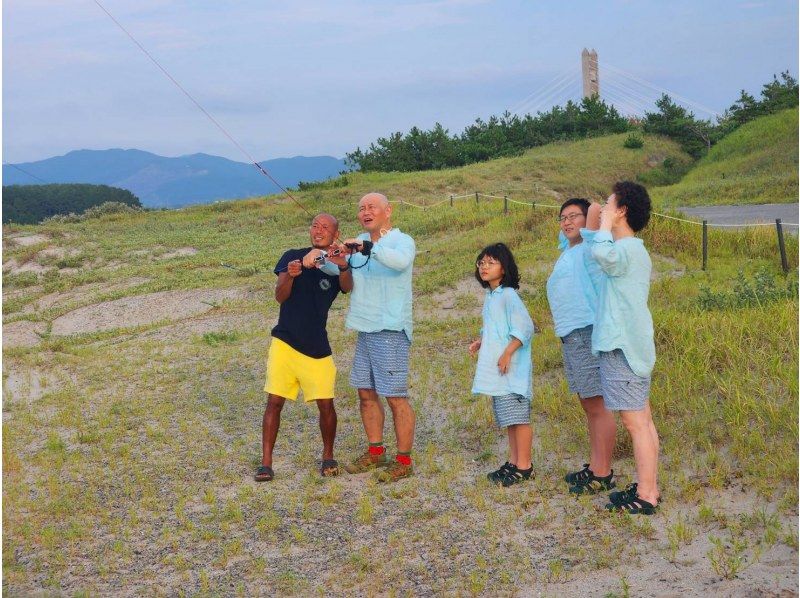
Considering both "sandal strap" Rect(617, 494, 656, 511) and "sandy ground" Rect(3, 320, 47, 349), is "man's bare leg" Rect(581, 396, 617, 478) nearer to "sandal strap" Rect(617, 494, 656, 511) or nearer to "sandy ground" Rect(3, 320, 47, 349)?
"sandal strap" Rect(617, 494, 656, 511)

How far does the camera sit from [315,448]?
6.91 m

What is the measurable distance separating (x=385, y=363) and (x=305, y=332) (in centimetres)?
58

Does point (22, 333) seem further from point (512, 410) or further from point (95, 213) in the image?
point (95, 213)

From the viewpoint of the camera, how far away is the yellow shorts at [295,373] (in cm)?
596

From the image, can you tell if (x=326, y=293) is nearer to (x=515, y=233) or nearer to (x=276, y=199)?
(x=515, y=233)

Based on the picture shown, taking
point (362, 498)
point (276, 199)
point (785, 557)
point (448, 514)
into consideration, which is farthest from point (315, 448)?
point (276, 199)

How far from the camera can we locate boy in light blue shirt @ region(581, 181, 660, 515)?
15.8 feet

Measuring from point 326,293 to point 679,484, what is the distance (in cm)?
255

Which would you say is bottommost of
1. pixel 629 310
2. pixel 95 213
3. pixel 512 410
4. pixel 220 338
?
pixel 220 338

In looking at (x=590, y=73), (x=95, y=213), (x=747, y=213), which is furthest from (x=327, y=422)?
(x=590, y=73)

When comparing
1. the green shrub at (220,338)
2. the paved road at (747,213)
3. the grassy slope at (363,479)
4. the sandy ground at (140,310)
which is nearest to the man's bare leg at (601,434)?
the grassy slope at (363,479)

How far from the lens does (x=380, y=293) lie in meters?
5.85

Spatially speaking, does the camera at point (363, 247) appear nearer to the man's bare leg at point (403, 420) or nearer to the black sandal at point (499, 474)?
the man's bare leg at point (403, 420)

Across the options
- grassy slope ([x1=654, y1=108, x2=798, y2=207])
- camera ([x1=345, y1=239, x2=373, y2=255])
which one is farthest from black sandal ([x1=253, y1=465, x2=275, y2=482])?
grassy slope ([x1=654, y1=108, x2=798, y2=207])
